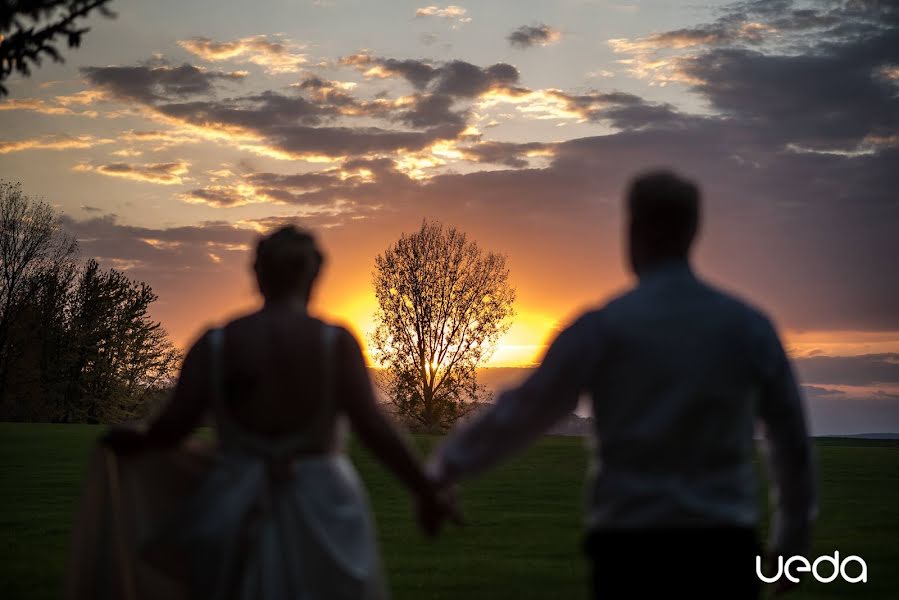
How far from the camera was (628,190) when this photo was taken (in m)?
4.11

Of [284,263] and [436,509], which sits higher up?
[284,263]

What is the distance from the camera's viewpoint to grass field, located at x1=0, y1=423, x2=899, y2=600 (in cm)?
1275

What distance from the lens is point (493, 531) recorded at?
59.2ft

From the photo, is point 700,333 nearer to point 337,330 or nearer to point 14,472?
point 337,330

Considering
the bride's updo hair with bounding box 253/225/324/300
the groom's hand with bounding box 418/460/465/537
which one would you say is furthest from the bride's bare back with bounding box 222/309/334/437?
the groom's hand with bounding box 418/460/465/537

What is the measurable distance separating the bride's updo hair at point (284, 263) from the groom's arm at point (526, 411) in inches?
36.4

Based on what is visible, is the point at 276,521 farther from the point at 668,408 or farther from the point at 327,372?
the point at 668,408

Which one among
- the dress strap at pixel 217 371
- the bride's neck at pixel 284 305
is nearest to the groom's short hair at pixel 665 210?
the bride's neck at pixel 284 305

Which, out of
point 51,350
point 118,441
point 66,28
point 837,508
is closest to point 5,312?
point 51,350

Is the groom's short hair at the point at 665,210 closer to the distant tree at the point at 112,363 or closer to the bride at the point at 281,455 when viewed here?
the bride at the point at 281,455

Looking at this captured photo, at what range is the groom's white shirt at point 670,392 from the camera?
3838mm

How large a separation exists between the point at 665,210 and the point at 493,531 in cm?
1459

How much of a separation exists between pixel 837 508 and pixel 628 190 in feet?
69.2

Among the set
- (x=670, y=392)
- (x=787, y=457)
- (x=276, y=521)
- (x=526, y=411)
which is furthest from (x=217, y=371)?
(x=787, y=457)
